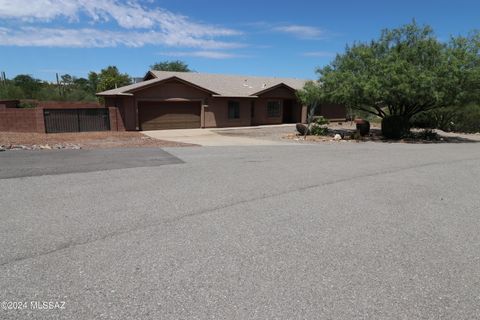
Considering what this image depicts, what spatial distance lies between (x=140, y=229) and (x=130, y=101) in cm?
2092

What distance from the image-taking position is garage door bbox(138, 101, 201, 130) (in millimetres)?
25578

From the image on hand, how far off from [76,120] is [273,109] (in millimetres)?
16907

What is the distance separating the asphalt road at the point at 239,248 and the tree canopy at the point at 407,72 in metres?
12.6

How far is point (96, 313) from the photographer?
312 centimetres

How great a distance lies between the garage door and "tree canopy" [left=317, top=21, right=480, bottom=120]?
387 inches

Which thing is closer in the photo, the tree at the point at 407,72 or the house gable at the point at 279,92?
the tree at the point at 407,72

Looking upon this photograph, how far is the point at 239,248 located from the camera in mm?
4574

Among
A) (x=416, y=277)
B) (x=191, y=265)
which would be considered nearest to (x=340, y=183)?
(x=416, y=277)

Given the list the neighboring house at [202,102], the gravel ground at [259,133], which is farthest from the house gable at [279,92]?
the gravel ground at [259,133]

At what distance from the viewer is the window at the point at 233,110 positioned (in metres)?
A: 29.7

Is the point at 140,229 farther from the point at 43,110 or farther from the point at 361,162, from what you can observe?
the point at 43,110

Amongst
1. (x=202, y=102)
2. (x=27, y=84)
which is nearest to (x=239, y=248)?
(x=202, y=102)

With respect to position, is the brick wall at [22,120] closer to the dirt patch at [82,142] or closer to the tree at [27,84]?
the dirt patch at [82,142]

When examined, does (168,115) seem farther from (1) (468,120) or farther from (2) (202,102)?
(1) (468,120)
